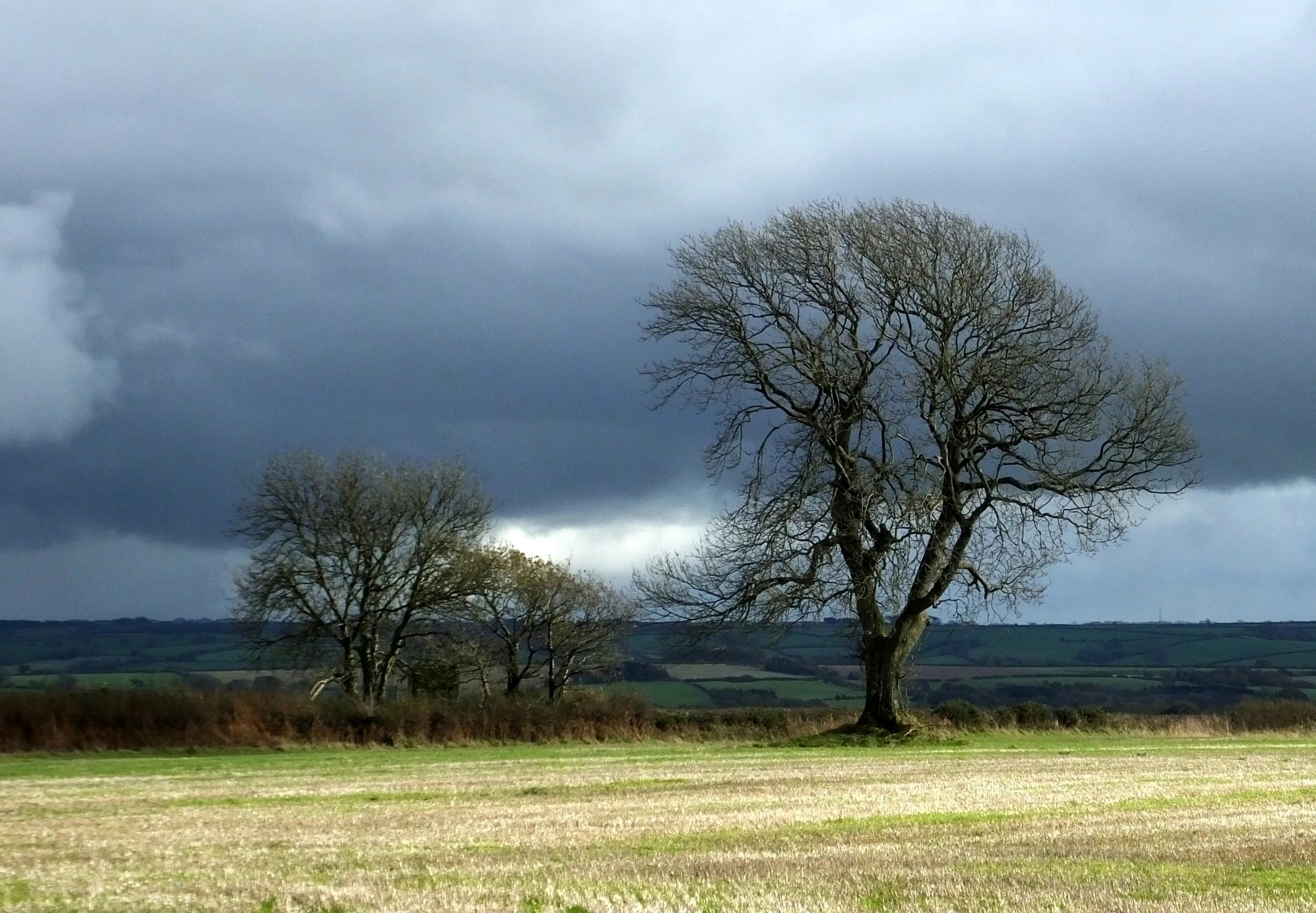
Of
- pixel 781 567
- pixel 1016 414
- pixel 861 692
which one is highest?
pixel 1016 414

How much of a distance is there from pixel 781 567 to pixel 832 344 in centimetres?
705

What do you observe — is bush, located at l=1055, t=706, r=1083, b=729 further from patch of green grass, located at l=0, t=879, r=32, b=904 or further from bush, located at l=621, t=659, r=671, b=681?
bush, located at l=621, t=659, r=671, b=681

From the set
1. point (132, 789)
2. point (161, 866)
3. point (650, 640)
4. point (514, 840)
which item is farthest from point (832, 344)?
point (650, 640)

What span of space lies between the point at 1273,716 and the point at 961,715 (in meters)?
12.3

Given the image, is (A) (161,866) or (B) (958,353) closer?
(A) (161,866)

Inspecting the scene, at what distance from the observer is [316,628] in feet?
206

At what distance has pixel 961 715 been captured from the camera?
1811 inches

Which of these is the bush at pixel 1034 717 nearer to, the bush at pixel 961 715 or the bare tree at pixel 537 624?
the bush at pixel 961 715

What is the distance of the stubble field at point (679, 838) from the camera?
11711 millimetres

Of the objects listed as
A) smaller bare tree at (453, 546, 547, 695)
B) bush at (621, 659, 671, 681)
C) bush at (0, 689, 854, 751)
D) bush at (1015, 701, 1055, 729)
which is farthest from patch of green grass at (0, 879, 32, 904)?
bush at (621, 659, 671, 681)

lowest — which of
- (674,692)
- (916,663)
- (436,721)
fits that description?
(674,692)

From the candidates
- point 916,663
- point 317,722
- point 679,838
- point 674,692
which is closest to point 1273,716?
point 916,663

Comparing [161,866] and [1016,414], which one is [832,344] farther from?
[161,866]

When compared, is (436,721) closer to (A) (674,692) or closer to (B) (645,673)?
(A) (674,692)
